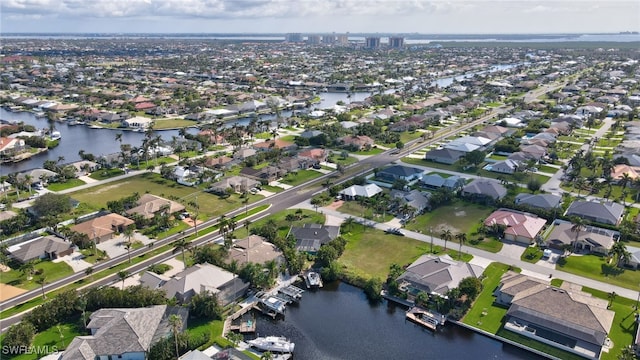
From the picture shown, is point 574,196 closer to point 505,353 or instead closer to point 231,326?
point 505,353

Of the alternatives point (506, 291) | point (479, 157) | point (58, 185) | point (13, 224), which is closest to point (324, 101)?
point (479, 157)

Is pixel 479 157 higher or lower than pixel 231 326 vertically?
higher

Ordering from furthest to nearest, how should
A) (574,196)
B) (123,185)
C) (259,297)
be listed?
(123,185) < (574,196) < (259,297)

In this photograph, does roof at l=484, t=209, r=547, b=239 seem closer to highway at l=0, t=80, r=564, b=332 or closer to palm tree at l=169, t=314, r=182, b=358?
highway at l=0, t=80, r=564, b=332

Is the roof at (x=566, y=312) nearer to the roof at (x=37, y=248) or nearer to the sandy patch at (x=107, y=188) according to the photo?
the roof at (x=37, y=248)

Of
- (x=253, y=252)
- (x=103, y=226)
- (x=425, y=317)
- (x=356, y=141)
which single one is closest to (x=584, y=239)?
(x=425, y=317)

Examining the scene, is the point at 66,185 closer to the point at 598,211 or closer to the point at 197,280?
the point at 197,280

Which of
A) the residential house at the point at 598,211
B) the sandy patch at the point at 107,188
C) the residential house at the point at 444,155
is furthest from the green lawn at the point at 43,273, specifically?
the residential house at the point at 444,155

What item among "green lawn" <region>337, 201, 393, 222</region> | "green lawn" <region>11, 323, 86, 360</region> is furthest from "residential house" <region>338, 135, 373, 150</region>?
"green lawn" <region>11, 323, 86, 360</region>

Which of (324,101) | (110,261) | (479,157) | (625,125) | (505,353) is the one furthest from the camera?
(324,101)
